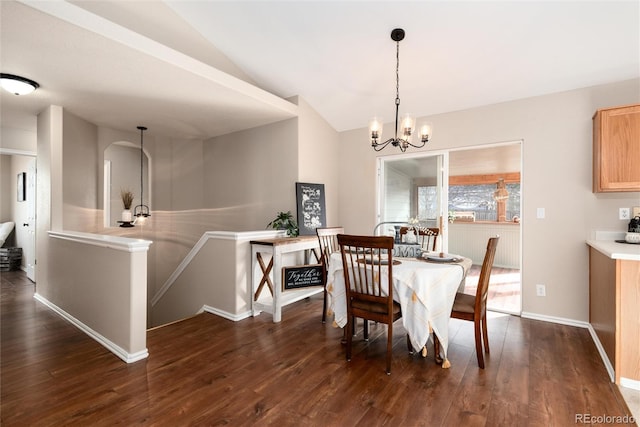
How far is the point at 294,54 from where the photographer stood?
11.8 feet

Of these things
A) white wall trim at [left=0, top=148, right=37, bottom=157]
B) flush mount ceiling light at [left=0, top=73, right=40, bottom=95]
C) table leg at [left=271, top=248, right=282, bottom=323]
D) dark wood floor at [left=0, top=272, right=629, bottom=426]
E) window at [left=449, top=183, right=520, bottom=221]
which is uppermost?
flush mount ceiling light at [left=0, top=73, right=40, bottom=95]

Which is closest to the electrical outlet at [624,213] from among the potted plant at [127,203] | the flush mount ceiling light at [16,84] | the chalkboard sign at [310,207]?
the chalkboard sign at [310,207]

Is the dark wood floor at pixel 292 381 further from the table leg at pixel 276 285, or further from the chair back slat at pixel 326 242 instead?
the chair back slat at pixel 326 242

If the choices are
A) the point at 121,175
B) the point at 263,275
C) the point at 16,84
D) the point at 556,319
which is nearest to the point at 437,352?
the point at 556,319

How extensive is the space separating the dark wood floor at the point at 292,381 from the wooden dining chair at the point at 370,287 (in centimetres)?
36

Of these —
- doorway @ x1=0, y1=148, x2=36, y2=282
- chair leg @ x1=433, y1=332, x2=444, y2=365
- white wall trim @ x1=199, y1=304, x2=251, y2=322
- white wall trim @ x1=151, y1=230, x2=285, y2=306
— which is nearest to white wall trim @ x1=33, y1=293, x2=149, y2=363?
white wall trim @ x1=199, y1=304, x2=251, y2=322

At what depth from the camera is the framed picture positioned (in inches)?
230

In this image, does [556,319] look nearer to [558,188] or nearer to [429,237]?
[558,188]

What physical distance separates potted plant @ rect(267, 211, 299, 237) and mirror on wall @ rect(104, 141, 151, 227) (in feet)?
10.8

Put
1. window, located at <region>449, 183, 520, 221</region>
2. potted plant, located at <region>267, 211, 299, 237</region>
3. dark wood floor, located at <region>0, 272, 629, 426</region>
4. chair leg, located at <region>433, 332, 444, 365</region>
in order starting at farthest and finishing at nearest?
1. window, located at <region>449, 183, 520, 221</region>
2. potted plant, located at <region>267, 211, 299, 237</region>
3. chair leg, located at <region>433, 332, 444, 365</region>
4. dark wood floor, located at <region>0, 272, 629, 426</region>

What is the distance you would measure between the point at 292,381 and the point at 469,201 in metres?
6.65

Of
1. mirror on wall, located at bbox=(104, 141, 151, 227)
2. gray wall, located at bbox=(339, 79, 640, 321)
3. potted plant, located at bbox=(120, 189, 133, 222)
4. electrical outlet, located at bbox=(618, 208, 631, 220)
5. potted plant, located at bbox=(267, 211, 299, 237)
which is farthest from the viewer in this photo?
mirror on wall, located at bbox=(104, 141, 151, 227)

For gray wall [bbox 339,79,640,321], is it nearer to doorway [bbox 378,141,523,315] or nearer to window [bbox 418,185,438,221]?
doorway [bbox 378,141,523,315]

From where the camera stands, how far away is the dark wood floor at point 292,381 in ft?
5.95
